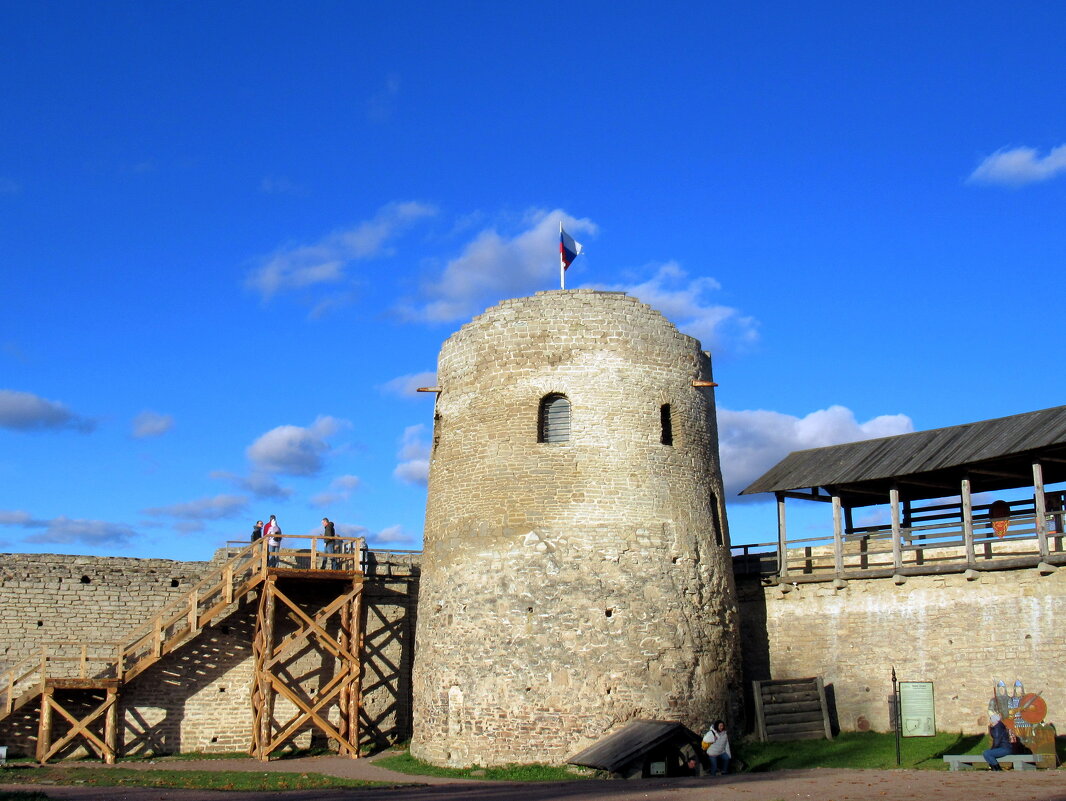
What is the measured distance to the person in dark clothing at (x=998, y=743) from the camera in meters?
16.9

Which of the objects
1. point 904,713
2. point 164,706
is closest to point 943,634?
point 904,713

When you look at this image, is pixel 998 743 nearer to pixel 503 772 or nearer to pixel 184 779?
pixel 503 772

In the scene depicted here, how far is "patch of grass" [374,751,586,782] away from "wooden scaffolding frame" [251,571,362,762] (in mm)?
2842

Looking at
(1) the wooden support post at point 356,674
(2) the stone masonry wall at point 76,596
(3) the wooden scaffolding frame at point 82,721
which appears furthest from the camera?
(1) the wooden support post at point 356,674

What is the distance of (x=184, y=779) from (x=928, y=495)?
16.9 meters

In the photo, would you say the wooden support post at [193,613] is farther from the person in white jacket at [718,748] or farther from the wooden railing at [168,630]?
the person in white jacket at [718,748]

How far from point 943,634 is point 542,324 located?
10030mm

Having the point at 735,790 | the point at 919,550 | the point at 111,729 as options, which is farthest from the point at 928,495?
the point at 111,729

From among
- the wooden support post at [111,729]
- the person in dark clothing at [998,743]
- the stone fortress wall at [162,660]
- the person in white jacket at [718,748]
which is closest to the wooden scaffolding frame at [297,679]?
the stone fortress wall at [162,660]

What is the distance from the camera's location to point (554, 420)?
22.1 meters

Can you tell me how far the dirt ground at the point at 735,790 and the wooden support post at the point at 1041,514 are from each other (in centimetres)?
529

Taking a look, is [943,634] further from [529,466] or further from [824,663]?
[529,466]

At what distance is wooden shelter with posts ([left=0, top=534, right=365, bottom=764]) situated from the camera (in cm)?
2236

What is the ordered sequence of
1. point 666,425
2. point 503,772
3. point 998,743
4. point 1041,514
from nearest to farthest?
point 998,743 < point 503,772 < point 1041,514 < point 666,425
